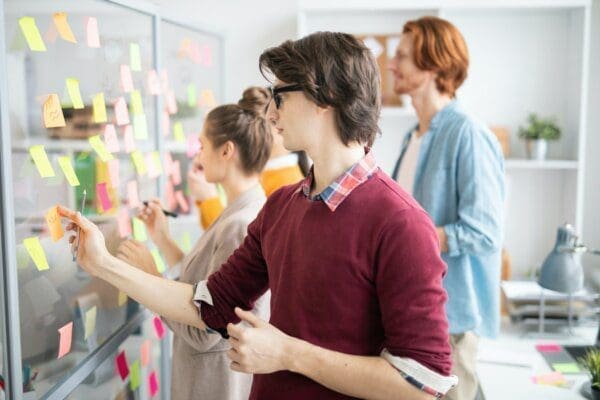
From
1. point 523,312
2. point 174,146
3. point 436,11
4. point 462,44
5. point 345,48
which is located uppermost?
point 436,11

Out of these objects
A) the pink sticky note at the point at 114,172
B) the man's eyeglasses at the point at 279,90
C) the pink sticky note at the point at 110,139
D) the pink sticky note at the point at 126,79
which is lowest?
the pink sticky note at the point at 114,172

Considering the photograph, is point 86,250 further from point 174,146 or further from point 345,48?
point 174,146

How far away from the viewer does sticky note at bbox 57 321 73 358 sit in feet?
5.05

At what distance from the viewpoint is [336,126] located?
1.25 m

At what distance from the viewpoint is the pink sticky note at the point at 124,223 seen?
1.84 metres

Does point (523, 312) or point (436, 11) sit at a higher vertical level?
point (436, 11)

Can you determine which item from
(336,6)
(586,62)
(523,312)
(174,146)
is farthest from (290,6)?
(523,312)

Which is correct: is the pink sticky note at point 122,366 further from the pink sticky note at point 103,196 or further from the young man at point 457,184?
the young man at point 457,184

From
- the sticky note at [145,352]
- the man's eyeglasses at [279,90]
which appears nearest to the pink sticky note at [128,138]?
the sticky note at [145,352]

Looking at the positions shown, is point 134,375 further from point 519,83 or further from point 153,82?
point 519,83

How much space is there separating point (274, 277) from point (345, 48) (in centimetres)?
47

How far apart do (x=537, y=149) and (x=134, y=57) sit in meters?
1.98

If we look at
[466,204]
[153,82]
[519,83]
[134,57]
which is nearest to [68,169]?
[134,57]

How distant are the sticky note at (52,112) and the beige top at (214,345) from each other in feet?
1.58
